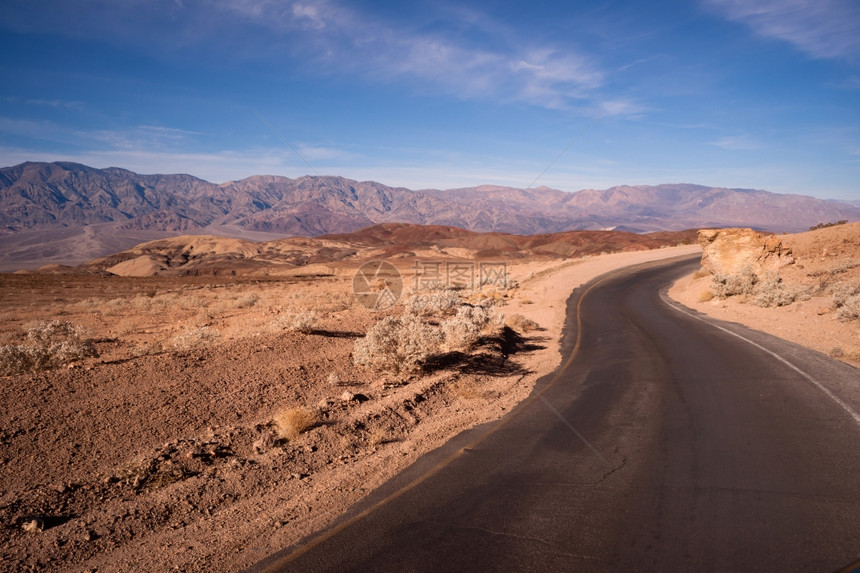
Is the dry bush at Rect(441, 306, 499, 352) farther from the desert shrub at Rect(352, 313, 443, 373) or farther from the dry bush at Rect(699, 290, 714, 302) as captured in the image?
the dry bush at Rect(699, 290, 714, 302)

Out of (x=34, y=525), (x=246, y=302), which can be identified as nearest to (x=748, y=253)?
(x=246, y=302)

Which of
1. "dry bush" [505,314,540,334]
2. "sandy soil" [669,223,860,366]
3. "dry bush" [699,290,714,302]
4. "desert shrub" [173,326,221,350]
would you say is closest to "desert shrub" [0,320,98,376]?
"desert shrub" [173,326,221,350]

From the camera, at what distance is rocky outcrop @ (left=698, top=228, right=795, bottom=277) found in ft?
81.1

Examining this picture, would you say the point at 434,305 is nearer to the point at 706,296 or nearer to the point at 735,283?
the point at 706,296

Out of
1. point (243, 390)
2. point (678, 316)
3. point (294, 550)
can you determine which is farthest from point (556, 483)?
point (678, 316)

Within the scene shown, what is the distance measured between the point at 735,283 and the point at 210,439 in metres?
24.6

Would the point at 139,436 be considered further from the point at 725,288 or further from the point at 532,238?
the point at 532,238

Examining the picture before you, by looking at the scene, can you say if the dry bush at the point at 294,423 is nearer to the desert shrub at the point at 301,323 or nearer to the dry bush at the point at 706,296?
the desert shrub at the point at 301,323

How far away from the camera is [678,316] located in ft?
65.8

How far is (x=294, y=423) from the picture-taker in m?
7.65

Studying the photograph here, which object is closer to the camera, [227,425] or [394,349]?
[227,425]

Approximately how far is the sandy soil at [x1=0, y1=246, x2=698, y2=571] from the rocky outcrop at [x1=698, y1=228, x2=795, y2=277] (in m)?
16.8

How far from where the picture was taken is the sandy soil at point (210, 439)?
492 cm

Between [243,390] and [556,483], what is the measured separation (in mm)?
6706
